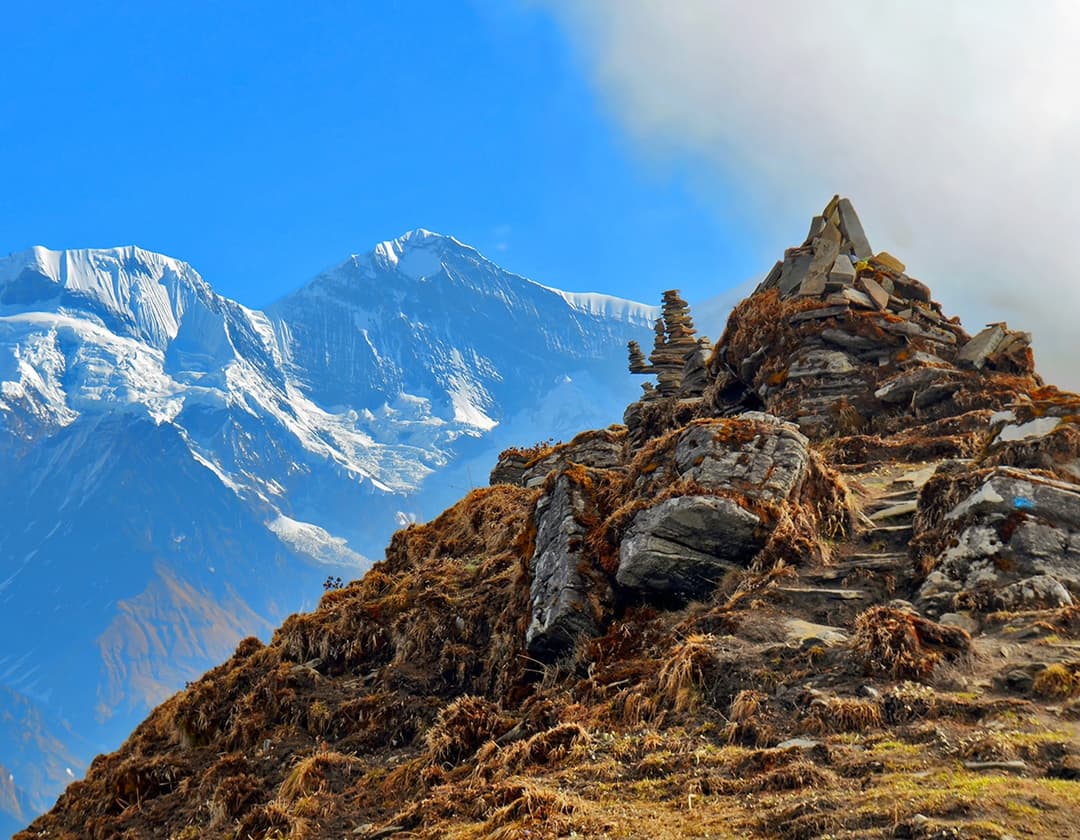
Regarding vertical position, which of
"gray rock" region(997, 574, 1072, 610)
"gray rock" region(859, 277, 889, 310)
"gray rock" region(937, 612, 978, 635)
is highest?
"gray rock" region(859, 277, 889, 310)

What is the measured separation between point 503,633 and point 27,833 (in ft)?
36.4

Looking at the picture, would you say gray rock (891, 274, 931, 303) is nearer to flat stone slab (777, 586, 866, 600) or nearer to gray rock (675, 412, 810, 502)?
gray rock (675, 412, 810, 502)

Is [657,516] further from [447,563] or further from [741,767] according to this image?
[447,563]

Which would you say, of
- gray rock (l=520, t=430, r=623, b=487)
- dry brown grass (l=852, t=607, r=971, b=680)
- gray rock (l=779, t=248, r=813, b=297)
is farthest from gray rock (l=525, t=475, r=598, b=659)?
gray rock (l=779, t=248, r=813, b=297)

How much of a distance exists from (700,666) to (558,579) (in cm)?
457

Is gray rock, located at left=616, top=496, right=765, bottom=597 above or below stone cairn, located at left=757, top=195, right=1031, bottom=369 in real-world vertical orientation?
below

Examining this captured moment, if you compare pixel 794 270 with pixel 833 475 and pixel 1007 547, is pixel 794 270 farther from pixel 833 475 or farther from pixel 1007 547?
pixel 1007 547

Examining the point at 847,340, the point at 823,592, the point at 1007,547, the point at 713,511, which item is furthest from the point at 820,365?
the point at 823,592

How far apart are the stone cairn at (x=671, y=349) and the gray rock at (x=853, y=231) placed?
854 centimetres

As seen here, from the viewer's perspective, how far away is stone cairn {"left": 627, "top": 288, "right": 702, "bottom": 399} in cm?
4447

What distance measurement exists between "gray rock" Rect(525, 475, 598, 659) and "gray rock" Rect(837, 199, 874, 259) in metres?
24.1

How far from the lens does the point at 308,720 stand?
1756 centimetres

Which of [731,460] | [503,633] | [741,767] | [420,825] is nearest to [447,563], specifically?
[503,633]

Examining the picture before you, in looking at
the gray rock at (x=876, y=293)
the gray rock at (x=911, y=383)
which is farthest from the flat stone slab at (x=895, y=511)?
the gray rock at (x=876, y=293)
